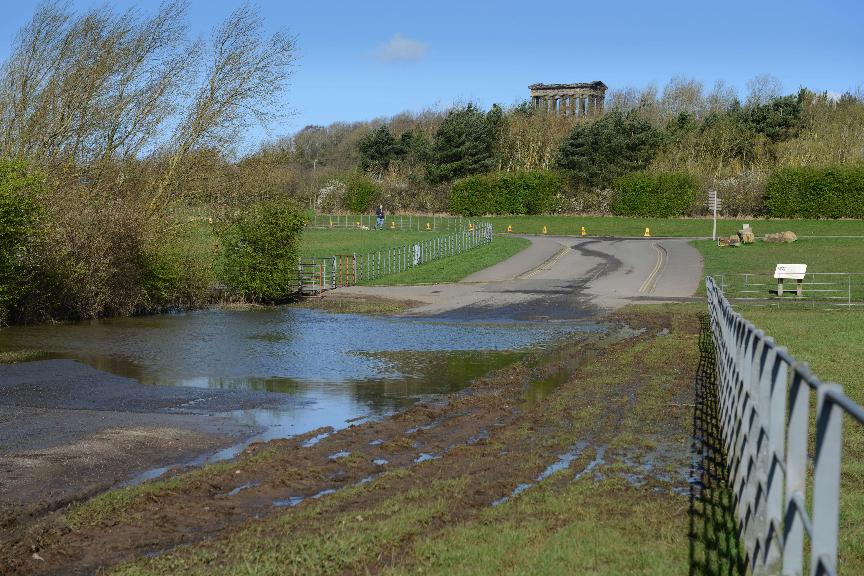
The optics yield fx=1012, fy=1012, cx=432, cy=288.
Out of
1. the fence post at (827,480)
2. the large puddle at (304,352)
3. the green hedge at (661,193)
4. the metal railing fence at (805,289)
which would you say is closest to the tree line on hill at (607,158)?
the green hedge at (661,193)

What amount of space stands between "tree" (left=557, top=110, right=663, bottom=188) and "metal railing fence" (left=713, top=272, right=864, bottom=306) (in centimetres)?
4881

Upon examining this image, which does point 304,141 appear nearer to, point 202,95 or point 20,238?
point 202,95

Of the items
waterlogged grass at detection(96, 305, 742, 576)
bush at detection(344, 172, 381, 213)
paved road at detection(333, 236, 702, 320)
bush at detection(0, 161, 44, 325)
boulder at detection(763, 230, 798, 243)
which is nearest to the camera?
waterlogged grass at detection(96, 305, 742, 576)

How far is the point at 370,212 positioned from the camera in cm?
9138

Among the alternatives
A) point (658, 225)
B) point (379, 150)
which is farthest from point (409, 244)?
point (379, 150)

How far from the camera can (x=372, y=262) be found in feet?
157

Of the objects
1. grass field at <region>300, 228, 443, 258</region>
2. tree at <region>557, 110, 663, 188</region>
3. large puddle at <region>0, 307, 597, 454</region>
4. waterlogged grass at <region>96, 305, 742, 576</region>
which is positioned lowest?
large puddle at <region>0, 307, 597, 454</region>

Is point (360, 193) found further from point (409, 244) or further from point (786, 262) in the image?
point (786, 262)

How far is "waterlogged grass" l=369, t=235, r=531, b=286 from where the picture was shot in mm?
42438

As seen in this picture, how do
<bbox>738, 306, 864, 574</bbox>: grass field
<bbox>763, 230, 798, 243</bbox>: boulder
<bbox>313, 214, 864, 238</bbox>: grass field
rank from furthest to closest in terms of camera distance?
1. <bbox>313, 214, 864, 238</bbox>: grass field
2. <bbox>763, 230, 798, 243</bbox>: boulder
3. <bbox>738, 306, 864, 574</bbox>: grass field

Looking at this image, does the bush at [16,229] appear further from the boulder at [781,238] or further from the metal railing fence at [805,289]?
the boulder at [781,238]

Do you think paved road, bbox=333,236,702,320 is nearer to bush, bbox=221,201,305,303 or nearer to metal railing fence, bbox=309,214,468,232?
bush, bbox=221,201,305,303

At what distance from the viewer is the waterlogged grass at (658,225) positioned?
64375 millimetres

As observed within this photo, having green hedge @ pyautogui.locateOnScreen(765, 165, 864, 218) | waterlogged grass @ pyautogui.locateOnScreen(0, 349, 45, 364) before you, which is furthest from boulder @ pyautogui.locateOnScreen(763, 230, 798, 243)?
waterlogged grass @ pyautogui.locateOnScreen(0, 349, 45, 364)
